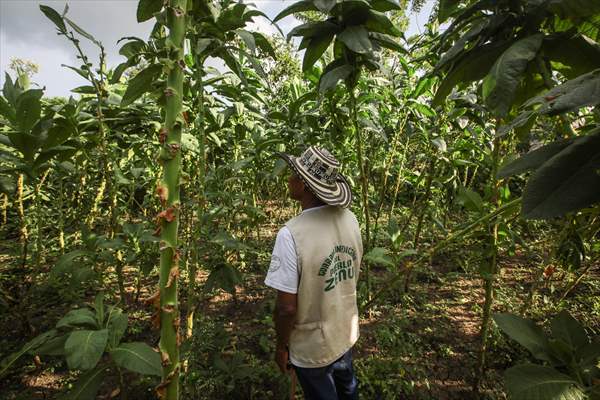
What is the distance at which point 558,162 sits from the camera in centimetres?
66

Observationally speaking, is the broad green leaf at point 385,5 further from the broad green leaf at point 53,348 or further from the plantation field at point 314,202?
the broad green leaf at point 53,348

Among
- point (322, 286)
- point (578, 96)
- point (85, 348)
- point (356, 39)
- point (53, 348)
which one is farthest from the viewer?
point (322, 286)

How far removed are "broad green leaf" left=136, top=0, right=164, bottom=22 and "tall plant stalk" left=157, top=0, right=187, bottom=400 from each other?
0.27m

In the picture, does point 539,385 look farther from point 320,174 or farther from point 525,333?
point 320,174

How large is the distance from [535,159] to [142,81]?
1.26 metres

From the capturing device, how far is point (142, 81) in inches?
45.4

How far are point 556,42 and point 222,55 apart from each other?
1289 mm

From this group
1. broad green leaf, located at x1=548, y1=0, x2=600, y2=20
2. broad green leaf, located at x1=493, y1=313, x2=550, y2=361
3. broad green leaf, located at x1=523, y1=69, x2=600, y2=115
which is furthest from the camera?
broad green leaf, located at x1=493, y1=313, x2=550, y2=361

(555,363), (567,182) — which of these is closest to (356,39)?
(567,182)

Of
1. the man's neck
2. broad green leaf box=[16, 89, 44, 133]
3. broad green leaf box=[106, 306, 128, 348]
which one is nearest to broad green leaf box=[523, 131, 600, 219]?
the man's neck

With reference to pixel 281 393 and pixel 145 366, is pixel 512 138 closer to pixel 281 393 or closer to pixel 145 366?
pixel 281 393

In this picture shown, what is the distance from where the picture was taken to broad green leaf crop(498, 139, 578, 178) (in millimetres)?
740

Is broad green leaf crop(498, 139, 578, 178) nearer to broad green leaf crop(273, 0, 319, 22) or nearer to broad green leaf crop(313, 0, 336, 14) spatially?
broad green leaf crop(313, 0, 336, 14)

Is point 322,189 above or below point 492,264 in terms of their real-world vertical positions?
above
